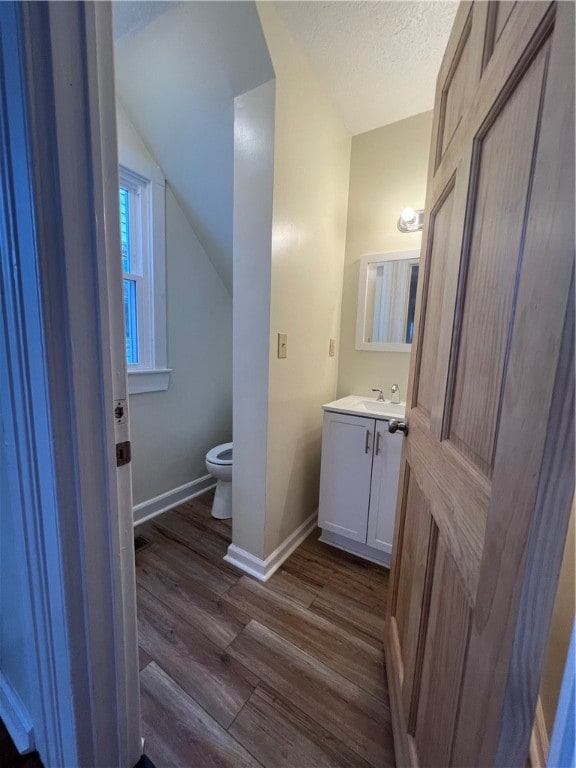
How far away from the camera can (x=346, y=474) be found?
5.77ft

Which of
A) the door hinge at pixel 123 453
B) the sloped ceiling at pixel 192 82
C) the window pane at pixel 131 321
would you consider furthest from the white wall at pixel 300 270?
the window pane at pixel 131 321

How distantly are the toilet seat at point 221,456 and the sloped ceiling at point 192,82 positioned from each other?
1.46m

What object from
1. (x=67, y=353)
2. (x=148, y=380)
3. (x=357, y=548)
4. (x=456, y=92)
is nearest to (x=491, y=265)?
(x=456, y=92)

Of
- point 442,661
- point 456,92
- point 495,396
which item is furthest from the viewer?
point 456,92

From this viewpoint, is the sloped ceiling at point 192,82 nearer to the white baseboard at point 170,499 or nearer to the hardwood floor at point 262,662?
the white baseboard at point 170,499

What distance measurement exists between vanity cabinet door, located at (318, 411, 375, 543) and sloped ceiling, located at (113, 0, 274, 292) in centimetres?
144

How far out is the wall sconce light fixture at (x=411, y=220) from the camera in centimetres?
181

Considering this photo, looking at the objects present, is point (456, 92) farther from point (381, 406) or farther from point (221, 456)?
point (221, 456)

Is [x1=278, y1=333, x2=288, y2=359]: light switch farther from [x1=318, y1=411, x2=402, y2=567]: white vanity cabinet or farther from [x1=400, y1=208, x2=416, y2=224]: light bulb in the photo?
[x1=400, y1=208, x2=416, y2=224]: light bulb

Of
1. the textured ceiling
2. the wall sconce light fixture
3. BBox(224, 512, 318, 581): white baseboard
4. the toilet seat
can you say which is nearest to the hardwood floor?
BBox(224, 512, 318, 581): white baseboard

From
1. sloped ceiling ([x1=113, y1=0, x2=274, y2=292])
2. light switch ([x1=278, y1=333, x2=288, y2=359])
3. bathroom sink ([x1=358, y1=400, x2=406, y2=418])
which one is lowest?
bathroom sink ([x1=358, y1=400, x2=406, y2=418])

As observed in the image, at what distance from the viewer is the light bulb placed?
71.4 inches

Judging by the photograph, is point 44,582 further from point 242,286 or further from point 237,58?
point 237,58

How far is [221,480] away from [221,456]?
176mm
